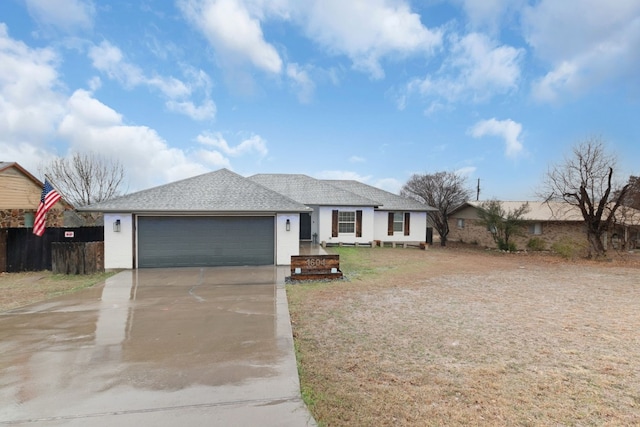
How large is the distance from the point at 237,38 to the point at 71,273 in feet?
33.2

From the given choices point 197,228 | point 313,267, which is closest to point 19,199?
point 197,228

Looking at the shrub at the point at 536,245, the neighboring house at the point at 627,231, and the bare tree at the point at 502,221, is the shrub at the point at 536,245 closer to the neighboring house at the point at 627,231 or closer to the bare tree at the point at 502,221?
the bare tree at the point at 502,221

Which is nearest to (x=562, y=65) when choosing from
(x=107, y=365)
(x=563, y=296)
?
(x=563, y=296)

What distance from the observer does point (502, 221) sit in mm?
20625

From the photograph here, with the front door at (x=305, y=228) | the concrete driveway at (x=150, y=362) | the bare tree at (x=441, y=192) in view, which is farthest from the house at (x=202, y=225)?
the bare tree at (x=441, y=192)

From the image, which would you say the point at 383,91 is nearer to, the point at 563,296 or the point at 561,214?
the point at 563,296

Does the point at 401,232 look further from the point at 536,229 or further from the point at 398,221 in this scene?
the point at 536,229

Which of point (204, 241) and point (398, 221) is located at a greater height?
point (398, 221)

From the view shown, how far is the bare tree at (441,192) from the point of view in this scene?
25.8 m

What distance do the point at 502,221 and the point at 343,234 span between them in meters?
9.85

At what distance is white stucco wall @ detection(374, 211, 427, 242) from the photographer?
71.3 feet

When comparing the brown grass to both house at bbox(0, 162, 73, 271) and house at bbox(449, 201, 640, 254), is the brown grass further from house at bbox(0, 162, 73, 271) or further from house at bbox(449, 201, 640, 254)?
house at bbox(449, 201, 640, 254)

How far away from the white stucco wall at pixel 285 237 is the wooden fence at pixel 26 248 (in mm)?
8010

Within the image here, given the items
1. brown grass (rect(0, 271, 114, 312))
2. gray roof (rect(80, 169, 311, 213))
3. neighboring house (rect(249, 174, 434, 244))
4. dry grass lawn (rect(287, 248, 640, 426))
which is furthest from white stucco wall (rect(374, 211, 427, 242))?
brown grass (rect(0, 271, 114, 312))
